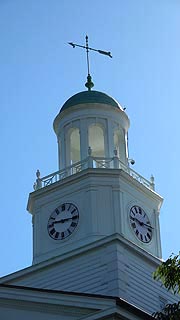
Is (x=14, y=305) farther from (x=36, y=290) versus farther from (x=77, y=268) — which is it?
(x=77, y=268)

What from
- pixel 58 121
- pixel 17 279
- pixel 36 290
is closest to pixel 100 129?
pixel 58 121

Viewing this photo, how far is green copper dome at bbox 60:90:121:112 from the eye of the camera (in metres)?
40.1

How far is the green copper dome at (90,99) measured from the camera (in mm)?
40125

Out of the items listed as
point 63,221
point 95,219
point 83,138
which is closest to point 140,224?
point 95,219

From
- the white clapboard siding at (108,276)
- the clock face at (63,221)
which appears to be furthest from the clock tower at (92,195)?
the white clapboard siding at (108,276)

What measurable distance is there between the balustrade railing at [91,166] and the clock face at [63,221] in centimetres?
145

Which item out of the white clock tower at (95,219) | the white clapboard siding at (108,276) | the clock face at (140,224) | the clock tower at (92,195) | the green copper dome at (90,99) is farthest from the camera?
the green copper dome at (90,99)

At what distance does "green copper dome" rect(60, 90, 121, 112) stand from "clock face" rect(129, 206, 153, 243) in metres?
4.91

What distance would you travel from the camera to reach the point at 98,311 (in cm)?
2795

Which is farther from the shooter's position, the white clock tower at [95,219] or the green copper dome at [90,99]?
the green copper dome at [90,99]

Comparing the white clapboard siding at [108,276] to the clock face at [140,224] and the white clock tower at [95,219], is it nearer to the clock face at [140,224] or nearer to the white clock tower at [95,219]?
the white clock tower at [95,219]

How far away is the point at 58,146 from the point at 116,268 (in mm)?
7590

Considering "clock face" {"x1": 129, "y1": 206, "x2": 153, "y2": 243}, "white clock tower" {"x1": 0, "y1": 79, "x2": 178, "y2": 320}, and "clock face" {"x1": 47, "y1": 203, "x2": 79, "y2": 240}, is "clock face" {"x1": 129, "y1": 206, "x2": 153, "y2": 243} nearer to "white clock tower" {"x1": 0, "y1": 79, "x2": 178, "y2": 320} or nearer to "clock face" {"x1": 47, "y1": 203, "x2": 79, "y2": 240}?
"white clock tower" {"x1": 0, "y1": 79, "x2": 178, "y2": 320}

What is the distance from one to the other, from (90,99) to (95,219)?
5804 mm
